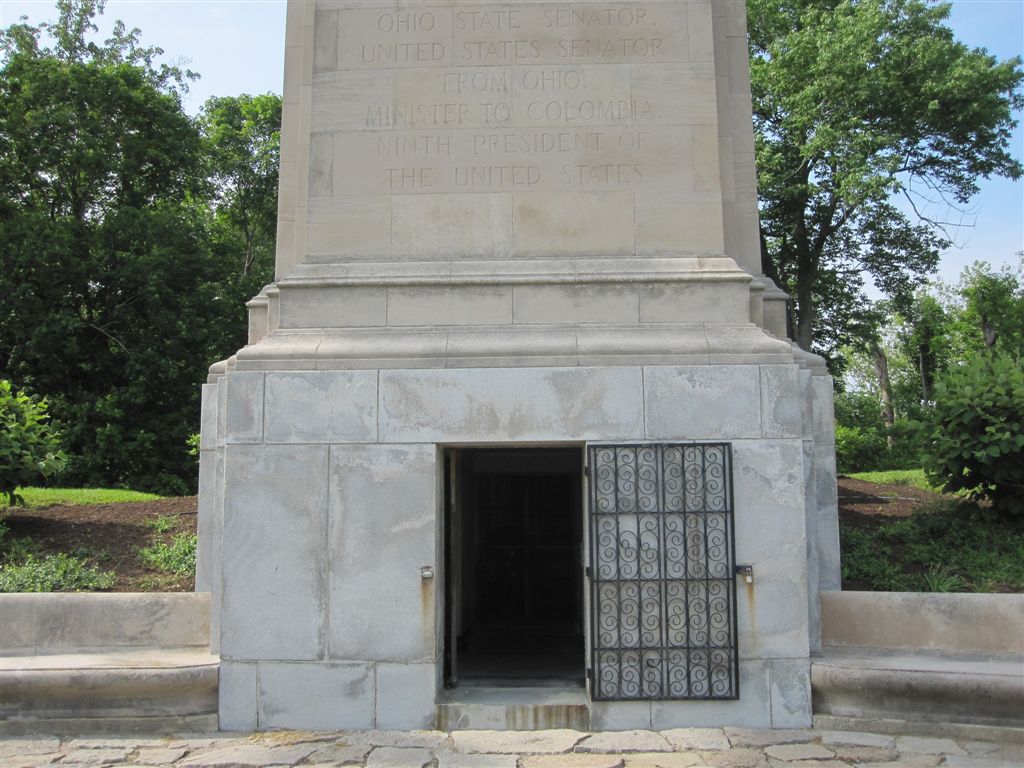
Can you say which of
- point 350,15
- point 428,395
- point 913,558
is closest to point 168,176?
point 350,15

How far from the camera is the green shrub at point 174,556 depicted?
29.2 ft

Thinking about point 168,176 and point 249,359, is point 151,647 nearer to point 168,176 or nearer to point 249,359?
point 249,359

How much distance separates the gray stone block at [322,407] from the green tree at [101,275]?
672 inches

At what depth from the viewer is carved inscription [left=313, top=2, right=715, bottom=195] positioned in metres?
7.57

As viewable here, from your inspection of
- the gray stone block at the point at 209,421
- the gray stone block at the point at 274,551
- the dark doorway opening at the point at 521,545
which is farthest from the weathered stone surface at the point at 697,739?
the gray stone block at the point at 209,421

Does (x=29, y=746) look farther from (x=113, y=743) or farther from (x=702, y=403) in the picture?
(x=702, y=403)

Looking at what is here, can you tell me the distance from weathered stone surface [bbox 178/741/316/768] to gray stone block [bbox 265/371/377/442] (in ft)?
7.44

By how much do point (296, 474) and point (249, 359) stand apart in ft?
3.34

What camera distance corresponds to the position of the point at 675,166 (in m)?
7.55

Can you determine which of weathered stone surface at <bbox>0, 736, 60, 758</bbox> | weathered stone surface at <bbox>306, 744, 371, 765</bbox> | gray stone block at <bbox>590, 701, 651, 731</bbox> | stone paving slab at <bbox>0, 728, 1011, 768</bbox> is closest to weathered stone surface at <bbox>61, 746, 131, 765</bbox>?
stone paving slab at <bbox>0, 728, 1011, 768</bbox>

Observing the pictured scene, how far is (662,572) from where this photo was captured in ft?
22.1

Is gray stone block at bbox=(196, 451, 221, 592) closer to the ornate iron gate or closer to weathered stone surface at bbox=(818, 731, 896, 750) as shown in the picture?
the ornate iron gate

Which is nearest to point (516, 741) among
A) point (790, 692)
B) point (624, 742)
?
point (624, 742)

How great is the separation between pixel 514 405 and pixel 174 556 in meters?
4.47
